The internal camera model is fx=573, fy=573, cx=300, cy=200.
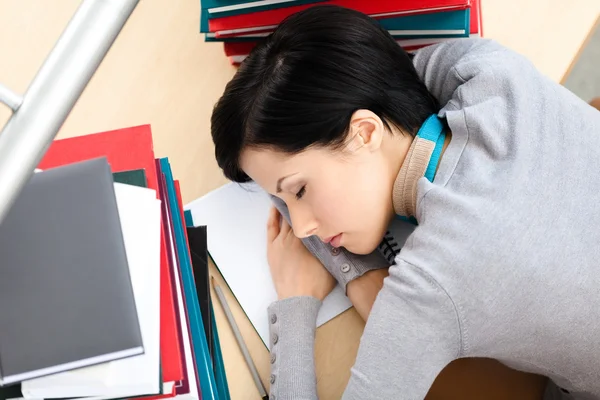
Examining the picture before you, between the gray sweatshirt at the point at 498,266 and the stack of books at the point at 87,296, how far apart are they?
213 millimetres

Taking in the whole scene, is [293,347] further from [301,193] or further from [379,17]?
[379,17]

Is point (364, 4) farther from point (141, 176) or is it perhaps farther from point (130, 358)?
point (130, 358)

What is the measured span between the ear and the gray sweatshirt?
0.25 ft

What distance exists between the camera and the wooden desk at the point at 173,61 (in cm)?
83

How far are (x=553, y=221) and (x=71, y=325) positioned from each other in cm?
51

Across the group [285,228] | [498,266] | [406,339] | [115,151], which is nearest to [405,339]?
[406,339]

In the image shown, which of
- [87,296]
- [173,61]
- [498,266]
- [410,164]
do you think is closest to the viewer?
[87,296]

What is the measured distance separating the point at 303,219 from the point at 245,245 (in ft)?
0.41

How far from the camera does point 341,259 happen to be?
79 cm

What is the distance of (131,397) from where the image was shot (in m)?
0.55

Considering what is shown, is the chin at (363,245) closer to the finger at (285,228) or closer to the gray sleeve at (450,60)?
the finger at (285,228)

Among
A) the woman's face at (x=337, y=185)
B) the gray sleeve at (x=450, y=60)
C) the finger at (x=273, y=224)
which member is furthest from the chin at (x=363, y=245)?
the gray sleeve at (x=450, y=60)

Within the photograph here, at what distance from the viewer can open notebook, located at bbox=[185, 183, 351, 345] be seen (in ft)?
2.54

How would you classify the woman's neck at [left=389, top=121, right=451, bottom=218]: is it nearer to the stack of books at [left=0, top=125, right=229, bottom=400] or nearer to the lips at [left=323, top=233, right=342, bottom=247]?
the lips at [left=323, top=233, right=342, bottom=247]
